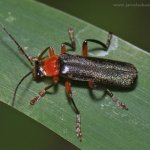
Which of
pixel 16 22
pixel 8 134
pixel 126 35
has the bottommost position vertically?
pixel 8 134

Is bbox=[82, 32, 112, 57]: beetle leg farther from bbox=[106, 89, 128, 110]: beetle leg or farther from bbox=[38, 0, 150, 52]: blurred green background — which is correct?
bbox=[38, 0, 150, 52]: blurred green background

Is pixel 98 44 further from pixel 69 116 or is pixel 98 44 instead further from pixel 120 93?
pixel 69 116

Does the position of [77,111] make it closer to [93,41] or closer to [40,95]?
[40,95]

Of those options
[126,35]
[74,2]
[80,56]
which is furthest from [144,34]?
[80,56]

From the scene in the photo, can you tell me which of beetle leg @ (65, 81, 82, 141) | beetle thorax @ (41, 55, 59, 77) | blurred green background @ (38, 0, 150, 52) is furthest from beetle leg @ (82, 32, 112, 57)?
blurred green background @ (38, 0, 150, 52)

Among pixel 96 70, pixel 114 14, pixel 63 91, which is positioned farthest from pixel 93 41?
pixel 114 14

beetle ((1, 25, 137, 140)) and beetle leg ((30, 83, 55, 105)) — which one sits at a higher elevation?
beetle ((1, 25, 137, 140))
